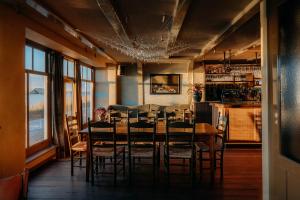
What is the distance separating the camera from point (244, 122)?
6324 millimetres

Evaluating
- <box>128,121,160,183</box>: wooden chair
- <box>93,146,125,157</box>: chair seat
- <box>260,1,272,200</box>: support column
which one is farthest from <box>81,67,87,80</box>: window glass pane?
<box>260,1,272,200</box>: support column

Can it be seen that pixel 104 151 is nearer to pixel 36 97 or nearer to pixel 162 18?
pixel 36 97

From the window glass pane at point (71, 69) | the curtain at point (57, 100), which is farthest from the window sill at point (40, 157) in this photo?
the window glass pane at point (71, 69)

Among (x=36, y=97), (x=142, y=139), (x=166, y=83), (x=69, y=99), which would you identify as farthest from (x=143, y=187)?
(x=166, y=83)

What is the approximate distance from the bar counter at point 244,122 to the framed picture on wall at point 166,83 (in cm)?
388

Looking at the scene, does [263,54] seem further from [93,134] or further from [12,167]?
[12,167]

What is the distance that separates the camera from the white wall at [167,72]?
33.1 feet

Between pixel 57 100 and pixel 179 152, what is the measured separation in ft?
9.93

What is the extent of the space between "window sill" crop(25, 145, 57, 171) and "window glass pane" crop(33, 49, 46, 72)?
5.48 ft

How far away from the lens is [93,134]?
389 cm

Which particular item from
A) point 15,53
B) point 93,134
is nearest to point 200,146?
point 93,134

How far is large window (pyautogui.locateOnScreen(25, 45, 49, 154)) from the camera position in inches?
185

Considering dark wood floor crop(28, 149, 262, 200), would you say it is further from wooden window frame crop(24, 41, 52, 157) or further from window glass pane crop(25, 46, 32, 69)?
window glass pane crop(25, 46, 32, 69)

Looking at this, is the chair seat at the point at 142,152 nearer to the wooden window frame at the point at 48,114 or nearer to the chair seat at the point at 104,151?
the chair seat at the point at 104,151
